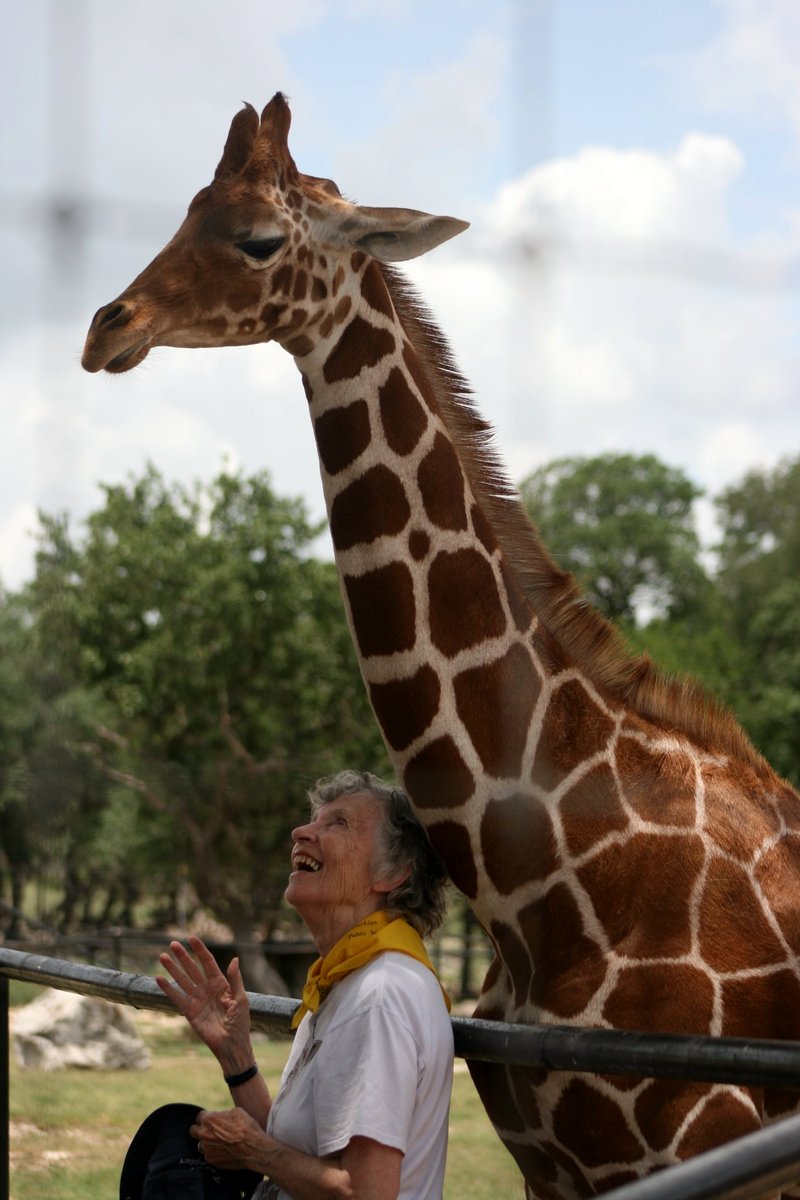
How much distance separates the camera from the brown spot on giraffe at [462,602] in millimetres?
2469

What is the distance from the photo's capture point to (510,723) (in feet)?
7.98

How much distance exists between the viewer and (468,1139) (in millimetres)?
6852

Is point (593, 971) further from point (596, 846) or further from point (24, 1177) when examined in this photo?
point (24, 1177)

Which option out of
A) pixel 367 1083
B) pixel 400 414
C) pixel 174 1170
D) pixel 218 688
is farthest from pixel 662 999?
pixel 218 688

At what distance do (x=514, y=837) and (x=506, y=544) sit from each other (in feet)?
1.99

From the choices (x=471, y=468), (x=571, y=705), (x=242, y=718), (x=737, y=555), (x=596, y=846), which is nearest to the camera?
(x=596, y=846)

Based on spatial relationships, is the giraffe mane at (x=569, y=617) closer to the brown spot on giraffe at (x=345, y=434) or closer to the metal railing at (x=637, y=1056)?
the brown spot on giraffe at (x=345, y=434)

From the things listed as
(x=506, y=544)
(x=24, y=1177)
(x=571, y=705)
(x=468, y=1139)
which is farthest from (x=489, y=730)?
(x=468, y=1139)

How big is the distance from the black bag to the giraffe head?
130 cm

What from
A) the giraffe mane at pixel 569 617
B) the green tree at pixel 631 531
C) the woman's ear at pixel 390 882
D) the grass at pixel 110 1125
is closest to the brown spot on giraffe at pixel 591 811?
the giraffe mane at pixel 569 617

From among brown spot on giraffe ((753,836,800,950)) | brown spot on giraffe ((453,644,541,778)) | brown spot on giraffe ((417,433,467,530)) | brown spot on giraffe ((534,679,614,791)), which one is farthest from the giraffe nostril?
brown spot on giraffe ((753,836,800,950))

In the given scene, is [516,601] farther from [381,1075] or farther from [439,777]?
[381,1075]

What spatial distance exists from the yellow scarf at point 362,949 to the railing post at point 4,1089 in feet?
3.15

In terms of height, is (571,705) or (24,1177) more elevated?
(571,705)
